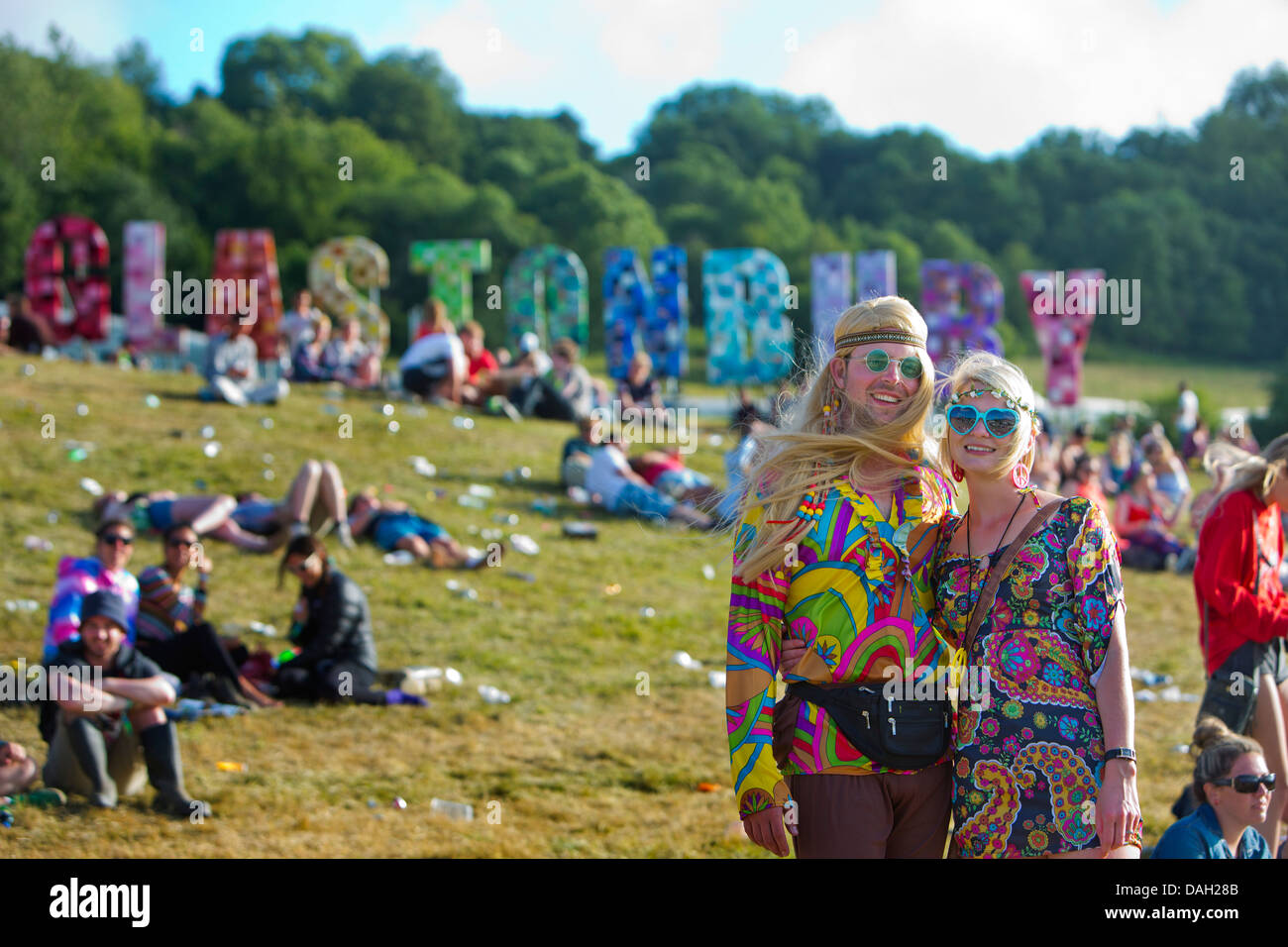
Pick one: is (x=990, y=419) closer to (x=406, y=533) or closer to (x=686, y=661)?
(x=686, y=661)

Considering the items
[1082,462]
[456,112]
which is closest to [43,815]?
[1082,462]

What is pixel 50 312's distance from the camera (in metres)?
17.7

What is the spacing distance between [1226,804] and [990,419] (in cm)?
183

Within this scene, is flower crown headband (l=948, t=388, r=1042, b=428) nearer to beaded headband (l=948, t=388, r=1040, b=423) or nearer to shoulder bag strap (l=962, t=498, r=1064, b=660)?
beaded headband (l=948, t=388, r=1040, b=423)

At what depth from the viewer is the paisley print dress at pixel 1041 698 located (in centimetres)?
266

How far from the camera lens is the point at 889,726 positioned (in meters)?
2.68

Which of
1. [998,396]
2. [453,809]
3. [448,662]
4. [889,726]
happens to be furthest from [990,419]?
[448,662]

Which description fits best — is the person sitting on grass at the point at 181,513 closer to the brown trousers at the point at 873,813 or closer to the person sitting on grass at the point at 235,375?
the person sitting on grass at the point at 235,375

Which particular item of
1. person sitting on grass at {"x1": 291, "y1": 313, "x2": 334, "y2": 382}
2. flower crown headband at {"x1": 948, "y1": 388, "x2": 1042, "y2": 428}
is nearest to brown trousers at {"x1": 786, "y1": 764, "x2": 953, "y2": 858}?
flower crown headband at {"x1": 948, "y1": 388, "x2": 1042, "y2": 428}

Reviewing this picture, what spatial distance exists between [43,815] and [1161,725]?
5.54 m

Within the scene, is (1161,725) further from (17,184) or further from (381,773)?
(17,184)

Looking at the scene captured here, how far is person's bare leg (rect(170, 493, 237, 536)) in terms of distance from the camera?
882 centimetres
